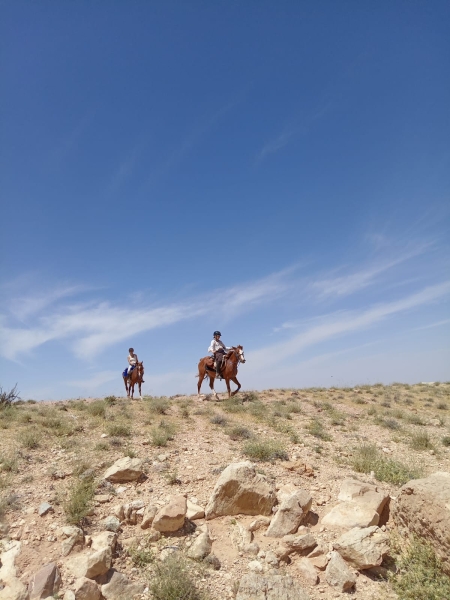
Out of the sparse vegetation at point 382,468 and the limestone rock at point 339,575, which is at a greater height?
the sparse vegetation at point 382,468

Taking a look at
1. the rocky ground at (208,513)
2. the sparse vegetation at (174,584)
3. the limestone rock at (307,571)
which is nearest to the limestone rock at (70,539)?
the rocky ground at (208,513)

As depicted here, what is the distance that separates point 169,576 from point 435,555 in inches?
135

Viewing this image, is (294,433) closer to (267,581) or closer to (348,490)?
(348,490)

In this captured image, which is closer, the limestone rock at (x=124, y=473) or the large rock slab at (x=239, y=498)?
the large rock slab at (x=239, y=498)

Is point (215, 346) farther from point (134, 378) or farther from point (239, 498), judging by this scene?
point (239, 498)

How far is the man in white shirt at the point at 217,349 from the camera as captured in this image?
17875 millimetres

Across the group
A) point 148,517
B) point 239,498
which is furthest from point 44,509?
point 239,498

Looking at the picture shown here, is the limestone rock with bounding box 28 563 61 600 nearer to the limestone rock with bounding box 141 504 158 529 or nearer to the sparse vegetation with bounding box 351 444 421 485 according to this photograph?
the limestone rock with bounding box 141 504 158 529

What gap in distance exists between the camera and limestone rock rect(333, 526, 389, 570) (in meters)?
4.84

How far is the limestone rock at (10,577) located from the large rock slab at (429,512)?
5160mm

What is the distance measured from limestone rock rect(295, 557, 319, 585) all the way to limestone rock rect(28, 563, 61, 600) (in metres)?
3.14

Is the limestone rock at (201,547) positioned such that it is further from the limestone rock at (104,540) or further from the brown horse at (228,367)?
the brown horse at (228,367)

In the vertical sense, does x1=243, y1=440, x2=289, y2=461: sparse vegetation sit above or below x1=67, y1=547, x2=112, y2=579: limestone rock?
above

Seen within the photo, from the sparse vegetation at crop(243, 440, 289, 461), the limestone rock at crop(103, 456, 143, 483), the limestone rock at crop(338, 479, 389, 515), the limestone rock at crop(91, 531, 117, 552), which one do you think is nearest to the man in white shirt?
the sparse vegetation at crop(243, 440, 289, 461)
